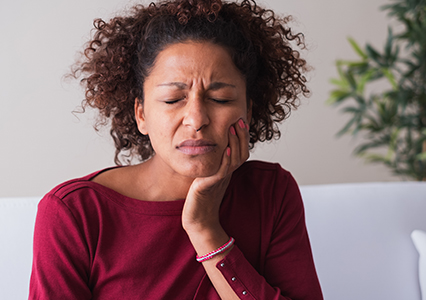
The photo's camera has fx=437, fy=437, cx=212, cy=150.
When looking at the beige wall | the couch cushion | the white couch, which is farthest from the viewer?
the beige wall

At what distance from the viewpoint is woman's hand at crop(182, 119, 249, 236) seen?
42.9 inches

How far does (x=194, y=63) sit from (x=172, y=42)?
10cm

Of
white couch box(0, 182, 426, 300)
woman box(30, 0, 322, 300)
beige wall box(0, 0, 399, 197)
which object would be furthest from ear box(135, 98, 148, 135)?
beige wall box(0, 0, 399, 197)

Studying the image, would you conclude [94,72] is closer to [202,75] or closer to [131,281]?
[202,75]

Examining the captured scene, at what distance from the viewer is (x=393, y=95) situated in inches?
102

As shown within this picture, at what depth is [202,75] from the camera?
104 centimetres

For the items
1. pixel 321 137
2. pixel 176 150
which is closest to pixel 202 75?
pixel 176 150

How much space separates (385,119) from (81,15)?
183cm

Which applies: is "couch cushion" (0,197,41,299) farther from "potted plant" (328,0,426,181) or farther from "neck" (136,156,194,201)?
"potted plant" (328,0,426,181)

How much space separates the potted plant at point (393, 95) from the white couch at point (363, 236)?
95 centimetres

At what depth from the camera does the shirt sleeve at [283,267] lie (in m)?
1.12

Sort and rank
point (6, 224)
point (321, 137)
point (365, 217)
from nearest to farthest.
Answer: point (6, 224)
point (365, 217)
point (321, 137)

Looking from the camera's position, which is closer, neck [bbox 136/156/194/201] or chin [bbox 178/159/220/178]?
chin [bbox 178/159/220/178]

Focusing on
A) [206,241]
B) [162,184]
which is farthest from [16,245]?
[206,241]
